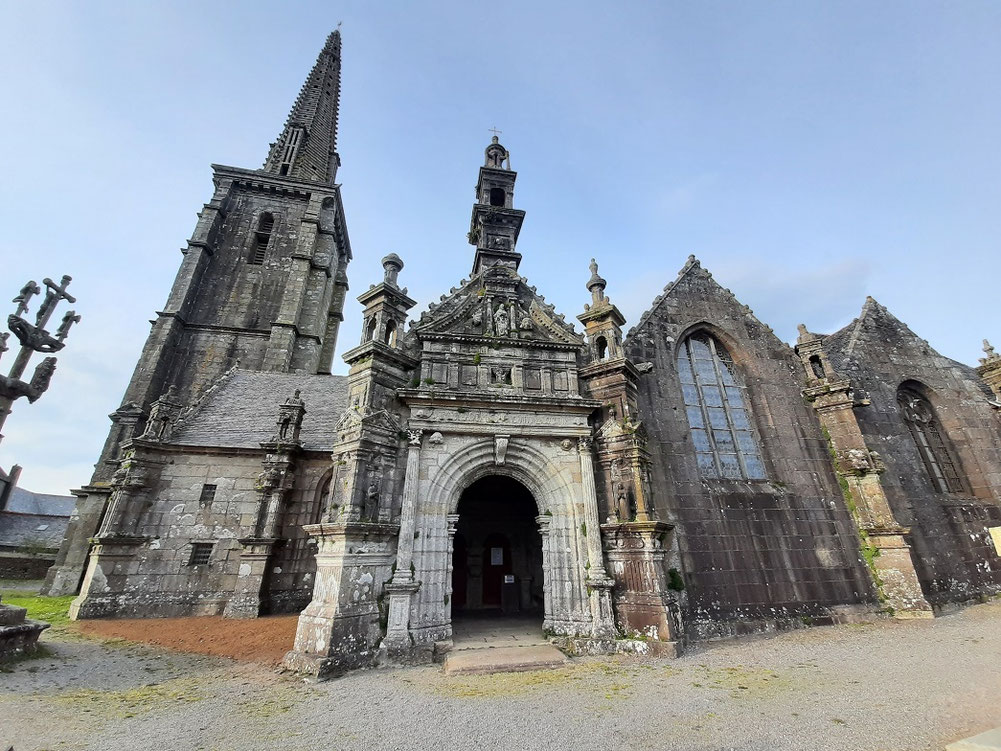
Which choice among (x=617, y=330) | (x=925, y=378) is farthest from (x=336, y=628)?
(x=925, y=378)

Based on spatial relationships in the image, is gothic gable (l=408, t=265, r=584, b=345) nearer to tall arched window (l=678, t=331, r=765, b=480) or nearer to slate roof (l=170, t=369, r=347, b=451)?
tall arched window (l=678, t=331, r=765, b=480)

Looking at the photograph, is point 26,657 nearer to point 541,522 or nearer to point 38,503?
point 541,522

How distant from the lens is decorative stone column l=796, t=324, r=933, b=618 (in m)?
9.94

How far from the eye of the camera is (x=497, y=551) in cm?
1475

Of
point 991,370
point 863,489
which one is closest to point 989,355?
point 991,370

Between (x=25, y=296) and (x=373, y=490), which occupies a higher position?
(x=25, y=296)

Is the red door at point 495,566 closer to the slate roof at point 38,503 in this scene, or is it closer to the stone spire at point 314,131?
the stone spire at point 314,131

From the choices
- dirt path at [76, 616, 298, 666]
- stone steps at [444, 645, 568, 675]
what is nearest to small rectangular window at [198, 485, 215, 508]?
dirt path at [76, 616, 298, 666]

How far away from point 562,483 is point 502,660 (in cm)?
347

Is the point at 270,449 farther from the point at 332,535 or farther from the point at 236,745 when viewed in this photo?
the point at 236,745

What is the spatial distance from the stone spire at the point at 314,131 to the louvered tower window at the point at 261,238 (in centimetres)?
439

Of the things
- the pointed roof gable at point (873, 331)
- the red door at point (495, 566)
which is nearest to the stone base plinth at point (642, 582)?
the red door at point (495, 566)

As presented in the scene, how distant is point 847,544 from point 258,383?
2236 centimetres

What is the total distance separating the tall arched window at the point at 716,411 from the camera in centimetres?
1102
